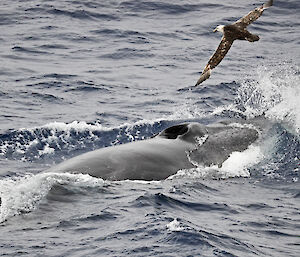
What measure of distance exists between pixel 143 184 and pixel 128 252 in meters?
3.26

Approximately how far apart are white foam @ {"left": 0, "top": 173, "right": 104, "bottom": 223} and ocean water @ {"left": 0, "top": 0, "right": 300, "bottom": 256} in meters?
0.03

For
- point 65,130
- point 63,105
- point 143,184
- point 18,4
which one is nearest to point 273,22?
point 18,4

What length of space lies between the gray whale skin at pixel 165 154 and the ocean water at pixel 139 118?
0.75ft

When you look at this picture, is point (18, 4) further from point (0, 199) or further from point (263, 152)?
point (0, 199)

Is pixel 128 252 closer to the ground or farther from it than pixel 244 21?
closer to the ground

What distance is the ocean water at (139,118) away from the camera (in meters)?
11.8

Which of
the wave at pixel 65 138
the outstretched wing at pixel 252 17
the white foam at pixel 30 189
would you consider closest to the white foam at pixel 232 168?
the white foam at pixel 30 189

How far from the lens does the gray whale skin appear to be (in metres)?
14.2

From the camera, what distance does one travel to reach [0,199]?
40.6 ft

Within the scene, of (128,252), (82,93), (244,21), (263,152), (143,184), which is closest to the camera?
(128,252)

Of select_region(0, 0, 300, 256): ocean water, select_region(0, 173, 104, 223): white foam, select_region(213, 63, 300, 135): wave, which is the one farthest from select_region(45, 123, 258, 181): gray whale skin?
select_region(213, 63, 300, 135): wave

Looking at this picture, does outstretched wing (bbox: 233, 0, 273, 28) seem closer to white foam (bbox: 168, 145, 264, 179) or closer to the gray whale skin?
the gray whale skin

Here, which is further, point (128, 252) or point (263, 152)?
point (263, 152)

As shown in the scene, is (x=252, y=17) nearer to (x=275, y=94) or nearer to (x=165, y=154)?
(x=165, y=154)
